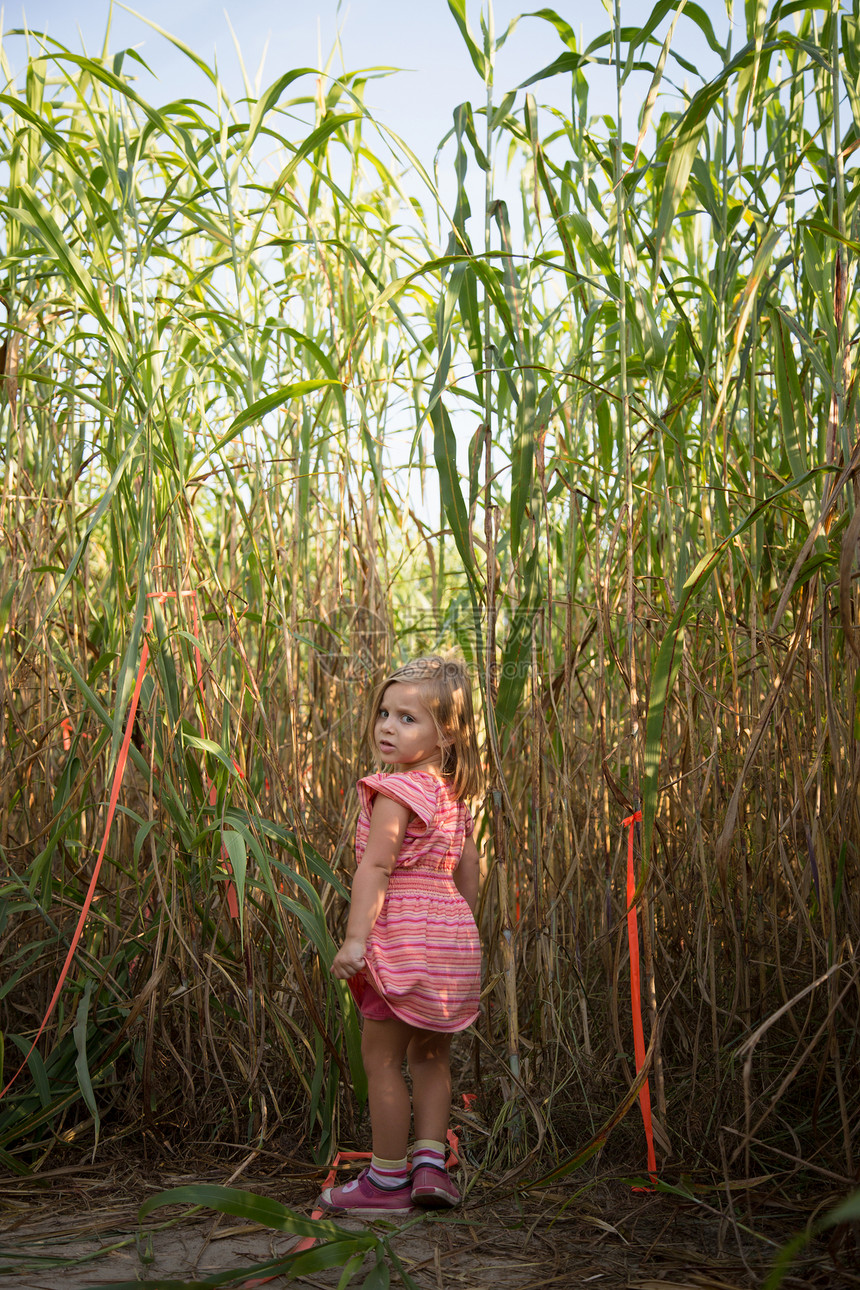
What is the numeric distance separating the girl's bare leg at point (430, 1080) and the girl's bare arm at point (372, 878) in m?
0.18

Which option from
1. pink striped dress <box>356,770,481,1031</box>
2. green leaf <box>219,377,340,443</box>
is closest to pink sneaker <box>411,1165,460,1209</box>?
pink striped dress <box>356,770,481,1031</box>

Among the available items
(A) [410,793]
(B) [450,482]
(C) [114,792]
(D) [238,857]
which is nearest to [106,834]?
(C) [114,792]

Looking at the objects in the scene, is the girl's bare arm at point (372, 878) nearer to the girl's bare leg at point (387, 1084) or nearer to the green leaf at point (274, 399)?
the girl's bare leg at point (387, 1084)

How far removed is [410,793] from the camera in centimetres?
138

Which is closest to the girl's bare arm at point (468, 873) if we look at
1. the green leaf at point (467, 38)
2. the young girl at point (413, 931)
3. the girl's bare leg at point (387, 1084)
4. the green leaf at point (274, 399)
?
the young girl at point (413, 931)

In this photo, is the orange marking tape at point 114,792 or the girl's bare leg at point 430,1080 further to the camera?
the girl's bare leg at point 430,1080

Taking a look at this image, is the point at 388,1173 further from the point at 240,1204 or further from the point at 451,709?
the point at 451,709

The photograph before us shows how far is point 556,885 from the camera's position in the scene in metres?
1.41

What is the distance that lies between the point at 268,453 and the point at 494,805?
932mm

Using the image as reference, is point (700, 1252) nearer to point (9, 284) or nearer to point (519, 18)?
point (519, 18)

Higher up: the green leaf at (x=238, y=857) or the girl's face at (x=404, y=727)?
the girl's face at (x=404, y=727)

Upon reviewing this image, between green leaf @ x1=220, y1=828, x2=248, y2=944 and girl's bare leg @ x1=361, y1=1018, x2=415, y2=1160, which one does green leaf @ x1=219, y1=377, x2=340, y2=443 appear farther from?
girl's bare leg @ x1=361, y1=1018, x2=415, y2=1160

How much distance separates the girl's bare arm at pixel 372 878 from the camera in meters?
1.28

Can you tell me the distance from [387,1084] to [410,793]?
0.40 metres
